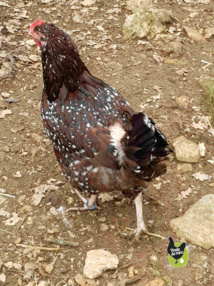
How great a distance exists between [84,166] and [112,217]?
0.90 m

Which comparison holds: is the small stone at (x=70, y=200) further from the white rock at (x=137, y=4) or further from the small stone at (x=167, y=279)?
the white rock at (x=137, y=4)

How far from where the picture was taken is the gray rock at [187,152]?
454cm

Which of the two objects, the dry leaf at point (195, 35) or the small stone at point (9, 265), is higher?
the dry leaf at point (195, 35)

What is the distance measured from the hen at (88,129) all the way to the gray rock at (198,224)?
1.37ft

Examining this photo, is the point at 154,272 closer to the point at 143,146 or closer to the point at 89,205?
the point at 89,205

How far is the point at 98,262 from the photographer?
347 centimetres

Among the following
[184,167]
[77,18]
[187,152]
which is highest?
[77,18]

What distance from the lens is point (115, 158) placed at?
3.29 meters

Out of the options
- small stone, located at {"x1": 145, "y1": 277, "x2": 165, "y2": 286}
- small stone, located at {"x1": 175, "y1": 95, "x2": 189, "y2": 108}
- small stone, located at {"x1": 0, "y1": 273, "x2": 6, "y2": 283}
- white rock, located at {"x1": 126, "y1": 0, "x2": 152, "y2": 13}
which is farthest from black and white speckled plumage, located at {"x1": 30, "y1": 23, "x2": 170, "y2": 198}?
white rock, located at {"x1": 126, "y1": 0, "x2": 152, "y2": 13}

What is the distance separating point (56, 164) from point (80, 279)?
5.65ft

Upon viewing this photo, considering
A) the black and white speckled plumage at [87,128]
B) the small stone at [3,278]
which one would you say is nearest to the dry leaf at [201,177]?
the black and white speckled plumage at [87,128]

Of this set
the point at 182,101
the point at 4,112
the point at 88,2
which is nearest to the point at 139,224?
the point at 182,101

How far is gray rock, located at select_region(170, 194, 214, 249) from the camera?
3.61 metres

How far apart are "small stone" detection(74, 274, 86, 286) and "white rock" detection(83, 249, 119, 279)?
0.05 meters
